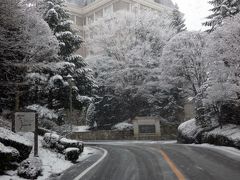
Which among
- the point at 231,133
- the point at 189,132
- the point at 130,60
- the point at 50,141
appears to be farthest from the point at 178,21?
the point at 50,141

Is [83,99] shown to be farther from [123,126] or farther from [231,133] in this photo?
[231,133]

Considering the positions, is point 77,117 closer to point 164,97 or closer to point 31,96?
point 164,97

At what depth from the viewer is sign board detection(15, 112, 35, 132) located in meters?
10.2

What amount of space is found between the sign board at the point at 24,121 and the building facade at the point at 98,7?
47372mm

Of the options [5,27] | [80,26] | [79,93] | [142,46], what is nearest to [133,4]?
[80,26]

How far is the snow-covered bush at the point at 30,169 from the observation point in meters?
8.23

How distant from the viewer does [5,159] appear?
823 centimetres

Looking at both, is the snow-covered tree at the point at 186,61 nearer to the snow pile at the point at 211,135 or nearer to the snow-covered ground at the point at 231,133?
the snow pile at the point at 211,135

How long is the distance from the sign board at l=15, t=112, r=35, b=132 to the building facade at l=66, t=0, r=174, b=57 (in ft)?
155

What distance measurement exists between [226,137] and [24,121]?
10771 millimetres

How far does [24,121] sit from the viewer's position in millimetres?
10320

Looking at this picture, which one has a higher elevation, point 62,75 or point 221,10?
point 221,10

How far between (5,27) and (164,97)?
93.8 feet

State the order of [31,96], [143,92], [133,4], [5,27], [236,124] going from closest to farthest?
[5,27]
[236,124]
[31,96]
[143,92]
[133,4]
